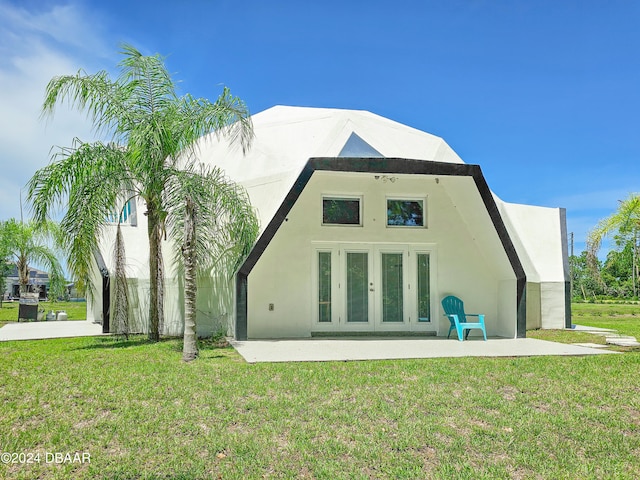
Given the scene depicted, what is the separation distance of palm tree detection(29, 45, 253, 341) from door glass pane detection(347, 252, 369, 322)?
12.9 feet

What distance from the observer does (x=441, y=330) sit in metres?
12.8

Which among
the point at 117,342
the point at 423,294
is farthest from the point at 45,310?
the point at 423,294

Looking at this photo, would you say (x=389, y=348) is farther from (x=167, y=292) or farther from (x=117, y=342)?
(x=167, y=292)

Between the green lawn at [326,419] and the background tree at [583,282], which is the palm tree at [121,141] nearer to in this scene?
the green lawn at [326,419]

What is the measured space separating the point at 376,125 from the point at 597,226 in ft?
41.6

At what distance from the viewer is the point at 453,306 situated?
12.7 metres

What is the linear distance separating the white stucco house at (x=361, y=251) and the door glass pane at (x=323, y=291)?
24 millimetres

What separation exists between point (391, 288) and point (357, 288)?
0.84 meters

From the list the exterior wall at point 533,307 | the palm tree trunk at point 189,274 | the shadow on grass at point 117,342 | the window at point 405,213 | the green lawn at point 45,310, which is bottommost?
the green lawn at point 45,310

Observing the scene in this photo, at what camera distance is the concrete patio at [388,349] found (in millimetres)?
9062

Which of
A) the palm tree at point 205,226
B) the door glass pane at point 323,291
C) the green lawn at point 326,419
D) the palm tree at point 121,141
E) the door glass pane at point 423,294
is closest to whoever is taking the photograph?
the green lawn at point 326,419

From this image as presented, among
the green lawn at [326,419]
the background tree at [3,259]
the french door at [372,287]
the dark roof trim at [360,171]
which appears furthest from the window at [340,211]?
the background tree at [3,259]

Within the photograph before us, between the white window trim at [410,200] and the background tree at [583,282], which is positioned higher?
the white window trim at [410,200]

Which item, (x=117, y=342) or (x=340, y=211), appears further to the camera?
(x=340, y=211)
